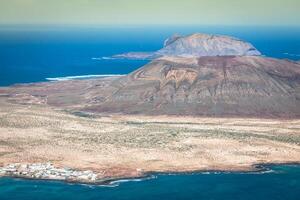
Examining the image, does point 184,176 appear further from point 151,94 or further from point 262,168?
point 151,94

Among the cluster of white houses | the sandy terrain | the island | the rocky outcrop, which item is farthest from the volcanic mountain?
the cluster of white houses

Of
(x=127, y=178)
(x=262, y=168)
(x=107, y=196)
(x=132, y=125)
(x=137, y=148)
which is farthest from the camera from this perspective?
(x=132, y=125)

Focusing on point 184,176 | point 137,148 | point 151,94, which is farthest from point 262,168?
point 151,94

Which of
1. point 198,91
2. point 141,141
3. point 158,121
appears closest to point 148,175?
point 141,141

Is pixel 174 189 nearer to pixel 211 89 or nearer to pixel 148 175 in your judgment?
pixel 148 175

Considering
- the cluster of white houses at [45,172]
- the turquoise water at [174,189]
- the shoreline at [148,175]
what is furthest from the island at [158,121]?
the turquoise water at [174,189]

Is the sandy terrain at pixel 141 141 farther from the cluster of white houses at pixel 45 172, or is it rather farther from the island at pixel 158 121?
the cluster of white houses at pixel 45 172
